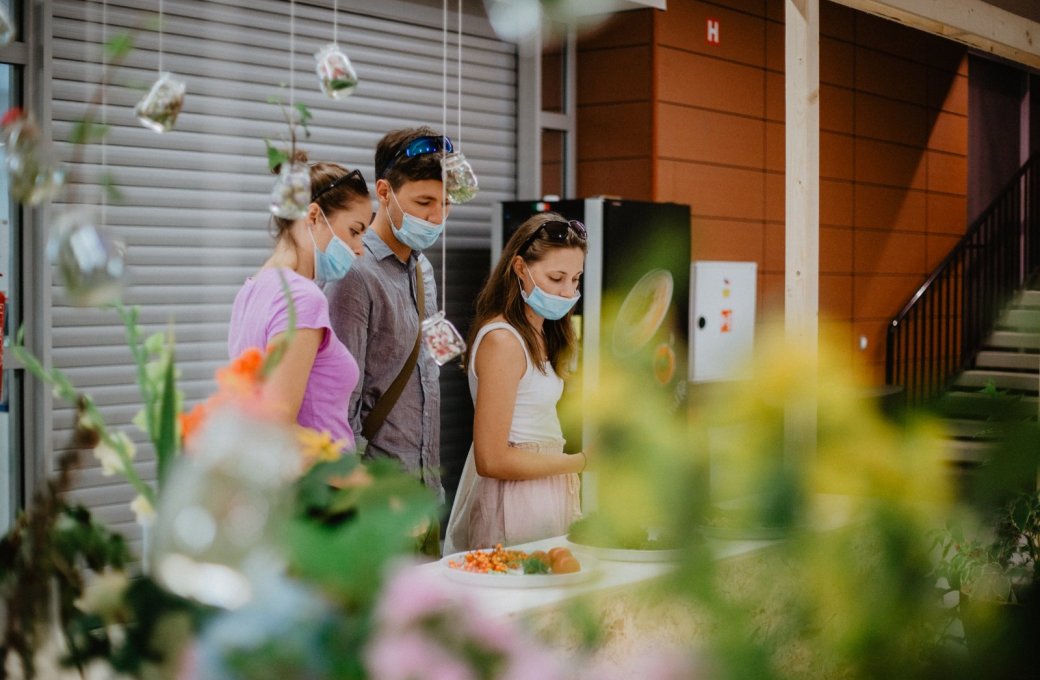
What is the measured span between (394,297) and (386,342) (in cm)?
11

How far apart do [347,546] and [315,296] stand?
1.97m

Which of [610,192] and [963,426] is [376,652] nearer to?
[963,426]

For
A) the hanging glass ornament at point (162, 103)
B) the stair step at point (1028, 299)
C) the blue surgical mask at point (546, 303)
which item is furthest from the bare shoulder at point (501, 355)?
the stair step at point (1028, 299)

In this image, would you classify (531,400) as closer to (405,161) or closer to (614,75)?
(405,161)

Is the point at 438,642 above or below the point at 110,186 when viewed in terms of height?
below

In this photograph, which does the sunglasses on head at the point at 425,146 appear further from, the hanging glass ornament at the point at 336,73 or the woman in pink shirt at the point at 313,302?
the hanging glass ornament at the point at 336,73

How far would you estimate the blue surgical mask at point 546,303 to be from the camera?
3.02 metres

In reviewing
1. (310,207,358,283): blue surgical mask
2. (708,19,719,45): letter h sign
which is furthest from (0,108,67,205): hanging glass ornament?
(708,19,719,45): letter h sign

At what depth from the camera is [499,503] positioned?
299 centimetres

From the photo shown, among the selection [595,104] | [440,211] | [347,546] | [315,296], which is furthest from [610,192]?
[347,546]

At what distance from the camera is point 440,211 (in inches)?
116

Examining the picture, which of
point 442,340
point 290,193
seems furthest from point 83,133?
point 442,340

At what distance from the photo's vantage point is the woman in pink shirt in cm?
238

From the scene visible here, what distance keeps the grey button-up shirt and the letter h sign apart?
4.04 meters
